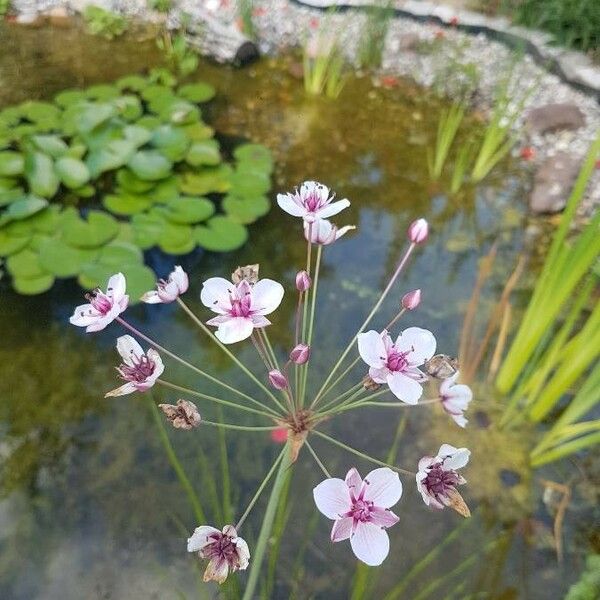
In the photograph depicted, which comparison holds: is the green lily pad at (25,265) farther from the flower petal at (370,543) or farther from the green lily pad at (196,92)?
the flower petal at (370,543)

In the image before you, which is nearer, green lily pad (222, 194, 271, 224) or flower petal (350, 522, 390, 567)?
flower petal (350, 522, 390, 567)

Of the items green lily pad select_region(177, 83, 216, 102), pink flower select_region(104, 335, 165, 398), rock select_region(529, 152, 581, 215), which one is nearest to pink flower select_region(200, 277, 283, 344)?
pink flower select_region(104, 335, 165, 398)

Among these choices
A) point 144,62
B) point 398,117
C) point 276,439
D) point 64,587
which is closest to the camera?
point 64,587

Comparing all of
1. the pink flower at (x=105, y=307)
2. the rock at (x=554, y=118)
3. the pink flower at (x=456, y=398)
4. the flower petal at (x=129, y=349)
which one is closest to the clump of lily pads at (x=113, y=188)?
the pink flower at (x=105, y=307)

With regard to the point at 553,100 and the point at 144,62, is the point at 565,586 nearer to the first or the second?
the point at 553,100

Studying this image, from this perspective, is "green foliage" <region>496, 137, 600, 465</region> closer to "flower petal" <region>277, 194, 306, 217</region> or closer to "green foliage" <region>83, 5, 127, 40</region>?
"flower petal" <region>277, 194, 306, 217</region>

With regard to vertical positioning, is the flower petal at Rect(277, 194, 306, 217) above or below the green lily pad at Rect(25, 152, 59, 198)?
above

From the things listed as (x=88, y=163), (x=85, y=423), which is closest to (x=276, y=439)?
(x=85, y=423)
